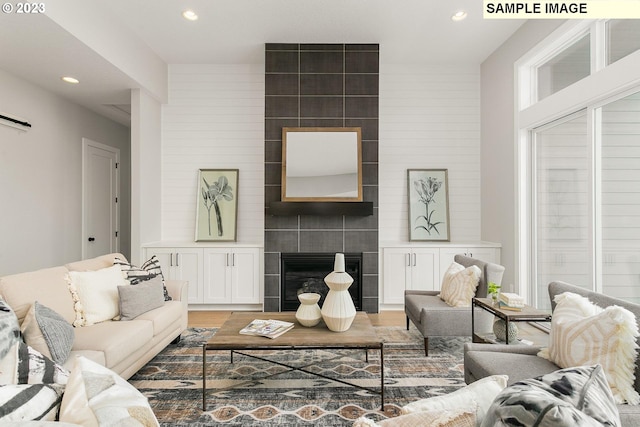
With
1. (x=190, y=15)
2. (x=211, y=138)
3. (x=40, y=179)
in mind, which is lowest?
(x=40, y=179)

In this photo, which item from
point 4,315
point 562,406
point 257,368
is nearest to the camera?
point 562,406

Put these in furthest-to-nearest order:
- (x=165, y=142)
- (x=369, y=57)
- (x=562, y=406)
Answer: (x=165, y=142) < (x=369, y=57) < (x=562, y=406)

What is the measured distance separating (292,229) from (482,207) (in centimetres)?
260

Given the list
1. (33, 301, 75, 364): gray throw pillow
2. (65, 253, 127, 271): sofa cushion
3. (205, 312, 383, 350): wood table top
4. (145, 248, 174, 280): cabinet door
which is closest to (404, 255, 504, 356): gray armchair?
(205, 312, 383, 350): wood table top

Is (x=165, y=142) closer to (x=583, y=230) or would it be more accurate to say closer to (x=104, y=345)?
(x=104, y=345)

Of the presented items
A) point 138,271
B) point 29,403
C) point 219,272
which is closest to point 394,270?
point 219,272

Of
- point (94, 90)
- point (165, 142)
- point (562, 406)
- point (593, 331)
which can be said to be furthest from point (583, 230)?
point (94, 90)

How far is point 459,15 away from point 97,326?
425cm

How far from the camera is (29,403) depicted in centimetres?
92

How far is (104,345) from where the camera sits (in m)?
2.14

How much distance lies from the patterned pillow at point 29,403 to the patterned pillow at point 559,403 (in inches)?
43.0

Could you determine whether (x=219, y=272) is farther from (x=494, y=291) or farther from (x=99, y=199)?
(x=494, y=291)

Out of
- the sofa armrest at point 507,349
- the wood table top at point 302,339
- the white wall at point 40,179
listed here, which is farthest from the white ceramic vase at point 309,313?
the white wall at point 40,179

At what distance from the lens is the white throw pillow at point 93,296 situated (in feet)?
8.26
